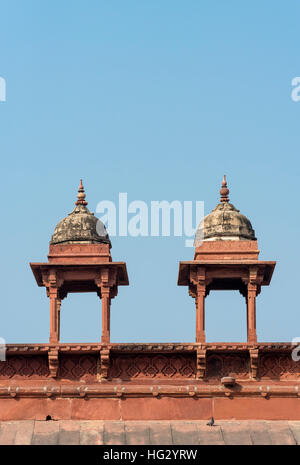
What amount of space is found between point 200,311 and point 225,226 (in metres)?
2.23

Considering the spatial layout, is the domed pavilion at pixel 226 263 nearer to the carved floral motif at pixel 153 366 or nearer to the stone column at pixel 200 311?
the stone column at pixel 200 311

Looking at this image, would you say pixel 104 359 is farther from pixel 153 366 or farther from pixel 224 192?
pixel 224 192

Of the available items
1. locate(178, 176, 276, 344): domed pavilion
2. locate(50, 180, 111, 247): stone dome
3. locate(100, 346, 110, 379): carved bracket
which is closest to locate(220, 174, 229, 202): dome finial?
locate(178, 176, 276, 344): domed pavilion

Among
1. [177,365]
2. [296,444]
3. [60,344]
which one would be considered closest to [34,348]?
[60,344]

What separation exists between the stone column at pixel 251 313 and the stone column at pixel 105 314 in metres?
2.97

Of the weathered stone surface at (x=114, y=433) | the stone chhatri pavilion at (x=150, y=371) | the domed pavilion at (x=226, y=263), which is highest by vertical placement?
the domed pavilion at (x=226, y=263)

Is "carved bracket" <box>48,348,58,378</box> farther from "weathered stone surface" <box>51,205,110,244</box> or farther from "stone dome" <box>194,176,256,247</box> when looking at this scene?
"stone dome" <box>194,176,256,247</box>

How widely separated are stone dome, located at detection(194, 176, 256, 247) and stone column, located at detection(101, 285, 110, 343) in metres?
2.37

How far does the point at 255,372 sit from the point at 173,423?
6.89 feet

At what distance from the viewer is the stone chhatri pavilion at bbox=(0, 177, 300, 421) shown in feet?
121

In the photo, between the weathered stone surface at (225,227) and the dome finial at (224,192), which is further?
the dome finial at (224,192)

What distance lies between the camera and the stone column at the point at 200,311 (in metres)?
37.8

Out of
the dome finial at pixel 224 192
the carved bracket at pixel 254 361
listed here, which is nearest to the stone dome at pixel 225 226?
the dome finial at pixel 224 192

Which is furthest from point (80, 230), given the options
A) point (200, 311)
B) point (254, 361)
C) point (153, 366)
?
point (254, 361)
